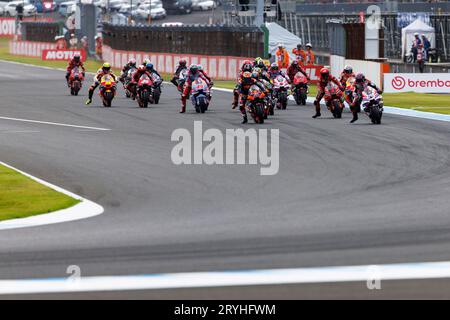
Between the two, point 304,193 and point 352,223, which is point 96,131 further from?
point 352,223

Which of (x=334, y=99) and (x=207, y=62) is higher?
(x=207, y=62)

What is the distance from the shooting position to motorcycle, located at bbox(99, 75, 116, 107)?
3616 cm

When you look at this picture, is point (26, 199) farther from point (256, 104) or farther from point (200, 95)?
point (200, 95)

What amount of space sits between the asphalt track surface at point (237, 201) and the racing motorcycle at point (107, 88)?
624cm

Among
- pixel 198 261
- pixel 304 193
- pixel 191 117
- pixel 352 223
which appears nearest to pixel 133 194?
pixel 304 193

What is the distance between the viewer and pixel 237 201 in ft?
51.6

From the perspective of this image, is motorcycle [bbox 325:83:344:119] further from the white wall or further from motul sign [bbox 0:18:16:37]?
motul sign [bbox 0:18:16:37]

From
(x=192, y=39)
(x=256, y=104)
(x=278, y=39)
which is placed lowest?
(x=256, y=104)

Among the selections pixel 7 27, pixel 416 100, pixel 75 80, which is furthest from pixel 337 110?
pixel 7 27

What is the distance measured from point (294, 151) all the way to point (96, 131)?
6.68 meters

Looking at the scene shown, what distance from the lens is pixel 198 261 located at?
1119cm

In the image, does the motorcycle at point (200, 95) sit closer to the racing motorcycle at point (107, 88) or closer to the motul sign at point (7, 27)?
the racing motorcycle at point (107, 88)

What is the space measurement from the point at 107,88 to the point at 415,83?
11911 mm

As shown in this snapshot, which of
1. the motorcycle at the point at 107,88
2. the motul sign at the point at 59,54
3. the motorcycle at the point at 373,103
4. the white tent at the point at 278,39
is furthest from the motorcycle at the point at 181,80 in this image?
the motul sign at the point at 59,54
